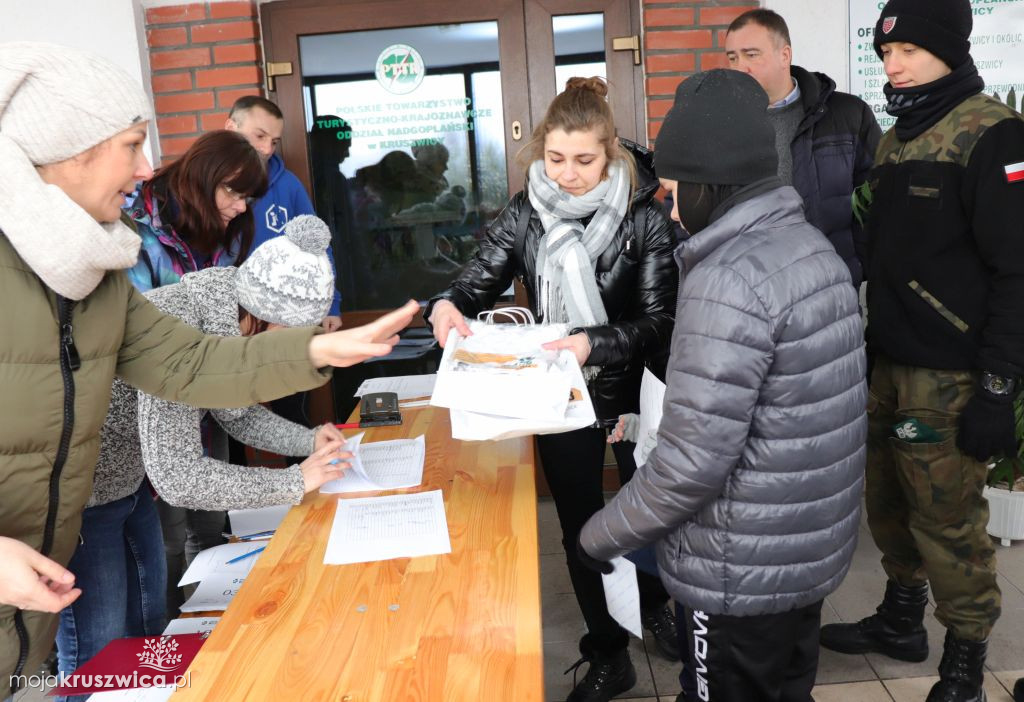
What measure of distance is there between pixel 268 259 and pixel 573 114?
91 centimetres

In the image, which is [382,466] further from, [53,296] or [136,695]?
[53,296]

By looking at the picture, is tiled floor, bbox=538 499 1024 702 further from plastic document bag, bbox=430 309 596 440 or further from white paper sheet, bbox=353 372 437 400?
plastic document bag, bbox=430 309 596 440

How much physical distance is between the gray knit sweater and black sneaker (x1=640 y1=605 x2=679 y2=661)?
143 cm

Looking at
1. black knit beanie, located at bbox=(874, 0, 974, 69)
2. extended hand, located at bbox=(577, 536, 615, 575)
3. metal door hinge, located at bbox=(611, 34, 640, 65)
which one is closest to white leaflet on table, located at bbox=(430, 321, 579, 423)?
extended hand, located at bbox=(577, 536, 615, 575)

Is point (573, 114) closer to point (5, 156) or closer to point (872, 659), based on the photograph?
point (5, 156)

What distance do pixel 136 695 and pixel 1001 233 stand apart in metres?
2.21

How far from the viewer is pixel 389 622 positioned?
146cm

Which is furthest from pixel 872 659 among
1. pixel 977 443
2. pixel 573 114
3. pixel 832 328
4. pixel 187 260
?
pixel 187 260

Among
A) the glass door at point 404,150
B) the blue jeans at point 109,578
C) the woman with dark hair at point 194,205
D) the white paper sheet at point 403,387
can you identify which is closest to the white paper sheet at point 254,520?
the blue jeans at point 109,578

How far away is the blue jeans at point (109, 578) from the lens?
1918 mm

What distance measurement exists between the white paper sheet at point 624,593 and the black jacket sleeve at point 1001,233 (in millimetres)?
1169

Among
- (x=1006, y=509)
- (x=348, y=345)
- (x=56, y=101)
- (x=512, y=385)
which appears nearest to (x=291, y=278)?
(x=348, y=345)

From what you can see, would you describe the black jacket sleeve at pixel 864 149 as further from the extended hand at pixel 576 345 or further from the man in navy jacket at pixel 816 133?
the extended hand at pixel 576 345

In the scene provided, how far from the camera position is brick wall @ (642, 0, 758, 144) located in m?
3.80
